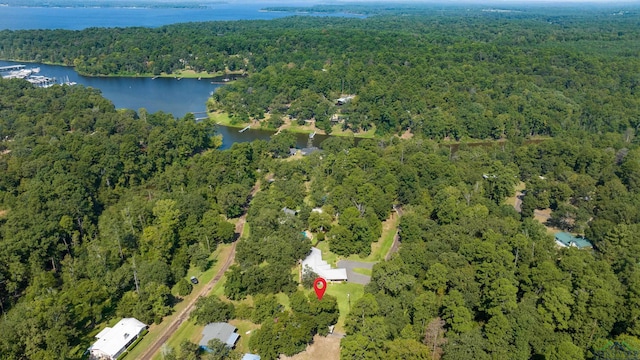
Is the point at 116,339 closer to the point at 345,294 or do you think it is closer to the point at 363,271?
the point at 345,294

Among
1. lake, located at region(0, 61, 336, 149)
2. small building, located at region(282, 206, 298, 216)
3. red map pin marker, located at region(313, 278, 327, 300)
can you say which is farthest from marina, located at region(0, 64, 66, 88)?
red map pin marker, located at region(313, 278, 327, 300)

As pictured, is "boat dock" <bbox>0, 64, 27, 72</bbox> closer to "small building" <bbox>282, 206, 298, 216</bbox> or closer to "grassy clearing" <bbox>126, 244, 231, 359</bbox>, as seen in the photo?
"grassy clearing" <bbox>126, 244, 231, 359</bbox>

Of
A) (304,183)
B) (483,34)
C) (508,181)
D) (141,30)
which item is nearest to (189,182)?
(304,183)

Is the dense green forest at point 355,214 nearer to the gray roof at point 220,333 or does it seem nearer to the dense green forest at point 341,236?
the dense green forest at point 341,236

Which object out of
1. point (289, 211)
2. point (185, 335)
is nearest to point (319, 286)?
point (185, 335)

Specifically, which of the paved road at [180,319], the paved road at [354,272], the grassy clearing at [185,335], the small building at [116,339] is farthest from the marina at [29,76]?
the paved road at [354,272]
